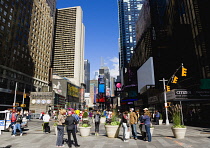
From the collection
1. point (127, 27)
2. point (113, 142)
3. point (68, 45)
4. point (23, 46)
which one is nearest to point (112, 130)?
point (113, 142)

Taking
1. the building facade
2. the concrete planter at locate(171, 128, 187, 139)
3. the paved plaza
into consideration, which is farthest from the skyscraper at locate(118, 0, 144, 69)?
the paved plaza

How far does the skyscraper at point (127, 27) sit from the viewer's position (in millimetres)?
175500

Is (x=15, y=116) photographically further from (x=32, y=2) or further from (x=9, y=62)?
(x=32, y=2)

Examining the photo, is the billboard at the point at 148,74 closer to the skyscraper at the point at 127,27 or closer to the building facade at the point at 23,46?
the building facade at the point at 23,46

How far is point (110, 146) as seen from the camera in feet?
29.4

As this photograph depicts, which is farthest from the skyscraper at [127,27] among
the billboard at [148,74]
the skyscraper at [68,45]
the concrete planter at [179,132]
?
the concrete planter at [179,132]

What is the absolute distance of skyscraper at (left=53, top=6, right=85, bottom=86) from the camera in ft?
524

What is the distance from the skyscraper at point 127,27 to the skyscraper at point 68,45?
46.1m

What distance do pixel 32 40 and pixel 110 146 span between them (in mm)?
74462

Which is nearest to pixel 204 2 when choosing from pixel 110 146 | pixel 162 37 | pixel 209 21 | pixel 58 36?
pixel 209 21

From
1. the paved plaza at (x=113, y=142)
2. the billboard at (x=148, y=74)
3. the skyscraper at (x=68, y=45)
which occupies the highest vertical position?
the skyscraper at (x=68, y=45)

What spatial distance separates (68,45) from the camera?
6388 inches

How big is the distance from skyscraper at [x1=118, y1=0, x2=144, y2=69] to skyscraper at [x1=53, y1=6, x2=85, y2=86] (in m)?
46.1

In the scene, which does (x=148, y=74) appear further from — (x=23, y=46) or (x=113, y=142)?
(x=113, y=142)
